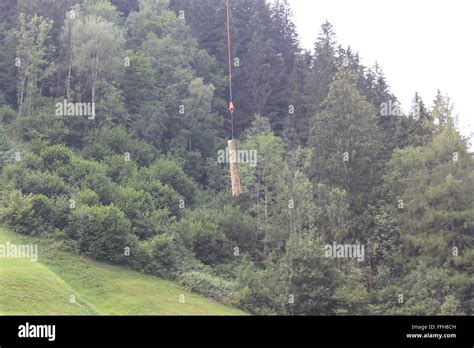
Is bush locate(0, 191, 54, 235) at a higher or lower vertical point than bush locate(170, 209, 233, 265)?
higher

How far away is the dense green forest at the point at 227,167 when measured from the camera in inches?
1582

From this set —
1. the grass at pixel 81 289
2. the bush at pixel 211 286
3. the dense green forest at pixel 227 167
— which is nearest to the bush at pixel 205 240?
the dense green forest at pixel 227 167

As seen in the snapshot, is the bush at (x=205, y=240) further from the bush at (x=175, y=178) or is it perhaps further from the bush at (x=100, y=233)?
the bush at (x=175, y=178)

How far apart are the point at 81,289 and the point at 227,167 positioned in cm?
2678

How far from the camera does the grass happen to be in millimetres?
28047

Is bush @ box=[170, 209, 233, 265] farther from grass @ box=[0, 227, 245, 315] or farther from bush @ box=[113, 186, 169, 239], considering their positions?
grass @ box=[0, 227, 245, 315]

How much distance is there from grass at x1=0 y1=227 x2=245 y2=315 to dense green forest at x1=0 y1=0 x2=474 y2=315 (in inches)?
51.6

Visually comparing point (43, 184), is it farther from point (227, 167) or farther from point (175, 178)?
point (227, 167)

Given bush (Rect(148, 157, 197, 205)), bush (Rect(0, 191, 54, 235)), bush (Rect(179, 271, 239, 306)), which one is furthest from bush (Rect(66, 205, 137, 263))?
bush (Rect(148, 157, 197, 205))

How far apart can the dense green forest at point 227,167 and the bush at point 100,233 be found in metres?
0.08

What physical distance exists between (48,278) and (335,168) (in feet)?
83.0

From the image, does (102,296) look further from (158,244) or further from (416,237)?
(416,237)
